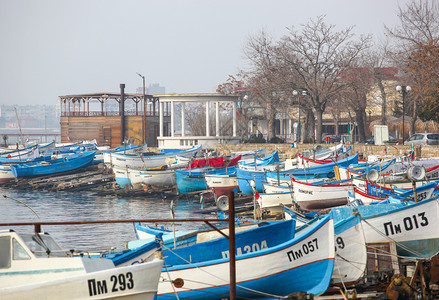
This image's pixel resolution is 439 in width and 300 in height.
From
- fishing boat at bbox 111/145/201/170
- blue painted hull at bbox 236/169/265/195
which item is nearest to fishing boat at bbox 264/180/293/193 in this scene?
blue painted hull at bbox 236/169/265/195

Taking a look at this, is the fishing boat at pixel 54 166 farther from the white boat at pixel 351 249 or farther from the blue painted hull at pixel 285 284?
the white boat at pixel 351 249

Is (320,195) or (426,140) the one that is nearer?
(320,195)

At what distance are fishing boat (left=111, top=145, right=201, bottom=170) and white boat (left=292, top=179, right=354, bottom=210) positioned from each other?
74.0 feet

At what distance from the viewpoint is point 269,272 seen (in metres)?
13.0

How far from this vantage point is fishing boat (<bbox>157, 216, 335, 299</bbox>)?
42.4ft

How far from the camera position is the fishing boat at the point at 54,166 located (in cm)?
5012

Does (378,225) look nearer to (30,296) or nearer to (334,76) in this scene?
(30,296)

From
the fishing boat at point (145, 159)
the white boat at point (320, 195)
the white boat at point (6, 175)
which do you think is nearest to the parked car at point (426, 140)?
the fishing boat at point (145, 159)

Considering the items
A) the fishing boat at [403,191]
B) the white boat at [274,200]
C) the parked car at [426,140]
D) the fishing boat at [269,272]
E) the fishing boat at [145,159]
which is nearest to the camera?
the fishing boat at [269,272]

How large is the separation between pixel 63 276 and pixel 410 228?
8701mm

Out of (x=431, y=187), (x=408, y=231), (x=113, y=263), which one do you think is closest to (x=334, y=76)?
(x=431, y=187)

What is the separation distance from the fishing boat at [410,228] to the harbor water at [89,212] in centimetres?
955

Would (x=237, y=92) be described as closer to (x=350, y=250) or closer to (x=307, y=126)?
(x=307, y=126)

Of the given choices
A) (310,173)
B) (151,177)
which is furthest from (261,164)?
(151,177)
